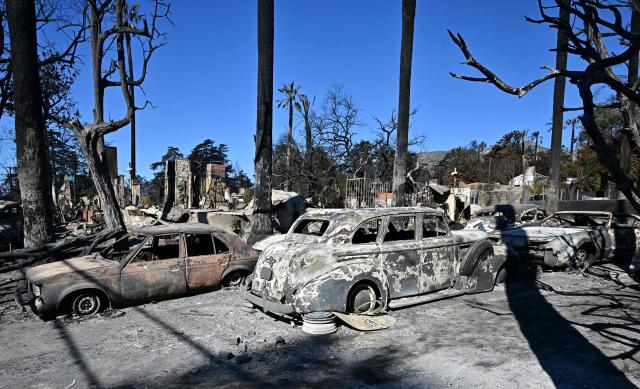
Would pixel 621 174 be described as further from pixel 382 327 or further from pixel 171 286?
pixel 171 286

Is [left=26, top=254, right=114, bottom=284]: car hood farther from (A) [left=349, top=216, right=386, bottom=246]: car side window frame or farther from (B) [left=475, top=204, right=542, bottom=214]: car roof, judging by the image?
(B) [left=475, top=204, right=542, bottom=214]: car roof

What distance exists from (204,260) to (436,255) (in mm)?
3971

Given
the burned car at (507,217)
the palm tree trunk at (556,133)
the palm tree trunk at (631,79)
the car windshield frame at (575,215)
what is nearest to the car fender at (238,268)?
the palm tree trunk at (631,79)

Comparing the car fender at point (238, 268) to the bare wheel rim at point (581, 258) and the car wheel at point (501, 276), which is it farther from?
the bare wheel rim at point (581, 258)

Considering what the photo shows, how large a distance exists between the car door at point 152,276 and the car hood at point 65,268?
0.37m

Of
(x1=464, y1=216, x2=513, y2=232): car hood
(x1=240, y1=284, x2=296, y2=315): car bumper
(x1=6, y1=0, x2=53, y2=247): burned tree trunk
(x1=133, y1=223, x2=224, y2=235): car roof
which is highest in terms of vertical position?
(x1=6, y1=0, x2=53, y2=247): burned tree trunk

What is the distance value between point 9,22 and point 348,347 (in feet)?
37.0

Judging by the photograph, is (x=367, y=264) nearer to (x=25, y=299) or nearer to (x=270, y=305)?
(x=270, y=305)

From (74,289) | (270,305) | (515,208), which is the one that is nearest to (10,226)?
(74,289)

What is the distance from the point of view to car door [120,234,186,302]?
6801 millimetres

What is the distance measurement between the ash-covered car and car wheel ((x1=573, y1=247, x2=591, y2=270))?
49.1ft

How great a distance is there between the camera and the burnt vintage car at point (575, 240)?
9.12m

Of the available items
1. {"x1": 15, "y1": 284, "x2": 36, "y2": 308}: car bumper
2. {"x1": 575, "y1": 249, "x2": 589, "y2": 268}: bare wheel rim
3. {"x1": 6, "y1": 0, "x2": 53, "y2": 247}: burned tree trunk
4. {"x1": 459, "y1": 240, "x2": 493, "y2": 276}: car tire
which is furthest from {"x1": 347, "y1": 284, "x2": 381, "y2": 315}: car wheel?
{"x1": 6, "y1": 0, "x2": 53, "y2": 247}: burned tree trunk

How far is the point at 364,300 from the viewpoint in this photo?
5.92 metres
